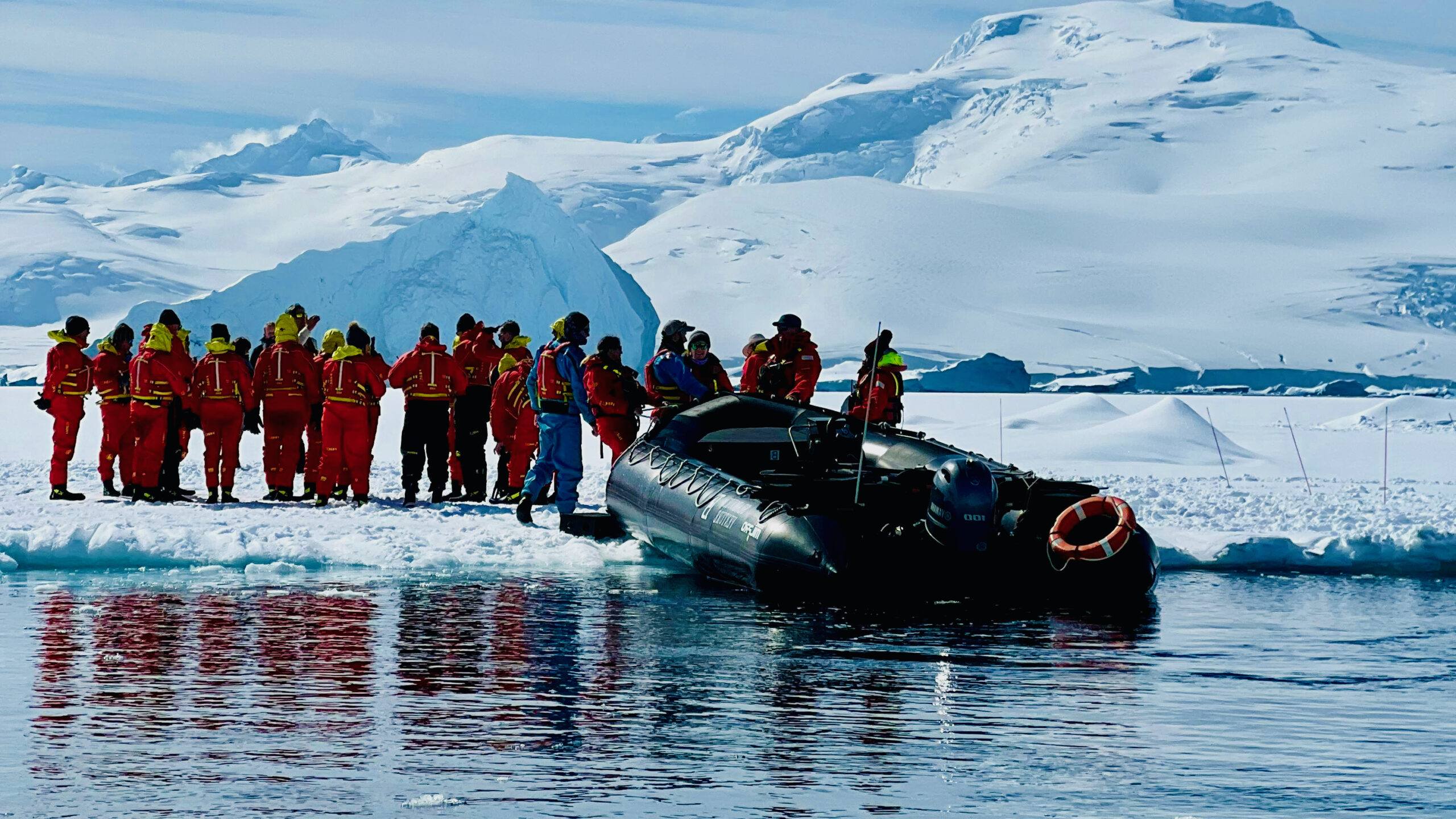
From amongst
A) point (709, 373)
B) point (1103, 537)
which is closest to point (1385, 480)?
point (709, 373)

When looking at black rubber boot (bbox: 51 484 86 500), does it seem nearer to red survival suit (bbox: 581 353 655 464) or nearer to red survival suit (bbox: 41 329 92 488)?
red survival suit (bbox: 41 329 92 488)

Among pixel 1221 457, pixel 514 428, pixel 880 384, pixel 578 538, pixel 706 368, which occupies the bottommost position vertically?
pixel 578 538

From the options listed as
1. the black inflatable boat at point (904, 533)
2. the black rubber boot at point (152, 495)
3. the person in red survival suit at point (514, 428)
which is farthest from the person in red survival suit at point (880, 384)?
the black rubber boot at point (152, 495)

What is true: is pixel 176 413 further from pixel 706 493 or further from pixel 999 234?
pixel 999 234

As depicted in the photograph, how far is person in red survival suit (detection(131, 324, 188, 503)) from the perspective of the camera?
1227 centimetres

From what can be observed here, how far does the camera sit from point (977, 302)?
121 m

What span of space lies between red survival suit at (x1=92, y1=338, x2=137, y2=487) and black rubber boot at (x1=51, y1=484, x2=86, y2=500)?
0.26 metres

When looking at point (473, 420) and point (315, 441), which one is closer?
point (473, 420)

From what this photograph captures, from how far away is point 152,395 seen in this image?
12.3 m

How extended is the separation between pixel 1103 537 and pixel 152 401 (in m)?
7.58

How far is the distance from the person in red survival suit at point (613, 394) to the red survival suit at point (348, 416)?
1769mm

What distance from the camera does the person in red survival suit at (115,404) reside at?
40.8 ft

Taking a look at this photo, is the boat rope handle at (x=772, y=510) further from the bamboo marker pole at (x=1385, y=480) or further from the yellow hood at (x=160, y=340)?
the bamboo marker pole at (x=1385, y=480)

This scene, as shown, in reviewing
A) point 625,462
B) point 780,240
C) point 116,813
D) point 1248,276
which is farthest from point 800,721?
point 1248,276
